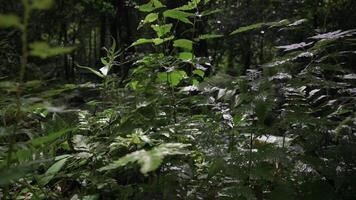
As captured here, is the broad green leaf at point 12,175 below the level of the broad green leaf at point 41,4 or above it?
below

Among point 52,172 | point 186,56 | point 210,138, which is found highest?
point 186,56

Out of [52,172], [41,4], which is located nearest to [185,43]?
[52,172]

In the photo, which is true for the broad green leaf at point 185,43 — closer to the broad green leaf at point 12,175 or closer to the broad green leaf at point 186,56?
the broad green leaf at point 186,56

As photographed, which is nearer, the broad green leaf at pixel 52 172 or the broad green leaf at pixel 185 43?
the broad green leaf at pixel 52 172

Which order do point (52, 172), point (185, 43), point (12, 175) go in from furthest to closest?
point (185, 43) → point (52, 172) → point (12, 175)

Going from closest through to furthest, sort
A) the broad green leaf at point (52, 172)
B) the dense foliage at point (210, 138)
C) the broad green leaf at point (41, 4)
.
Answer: the broad green leaf at point (41, 4)
the dense foliage at point (210, 138)
the broad green leaf at point (52, 172)

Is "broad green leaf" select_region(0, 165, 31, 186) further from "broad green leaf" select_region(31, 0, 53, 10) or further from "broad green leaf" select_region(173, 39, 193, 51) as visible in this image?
"broad green leaf" select_region(173, 39, 193, 51)

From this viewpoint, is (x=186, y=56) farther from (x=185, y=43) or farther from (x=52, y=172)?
(x=52, y=172)

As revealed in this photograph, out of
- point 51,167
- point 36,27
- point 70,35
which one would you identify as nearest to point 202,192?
point 51,167

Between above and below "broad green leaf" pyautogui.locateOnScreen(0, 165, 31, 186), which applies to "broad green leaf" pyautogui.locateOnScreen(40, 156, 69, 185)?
below

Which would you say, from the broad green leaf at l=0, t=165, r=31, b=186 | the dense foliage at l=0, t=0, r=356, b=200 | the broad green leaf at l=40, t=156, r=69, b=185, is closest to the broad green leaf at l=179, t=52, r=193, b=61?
the dense foliage at l=0, t=0, r=356, b=200

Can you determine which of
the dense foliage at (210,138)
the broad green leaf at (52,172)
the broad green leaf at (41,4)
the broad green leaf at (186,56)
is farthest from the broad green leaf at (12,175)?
the broad green leaf at (186,56)

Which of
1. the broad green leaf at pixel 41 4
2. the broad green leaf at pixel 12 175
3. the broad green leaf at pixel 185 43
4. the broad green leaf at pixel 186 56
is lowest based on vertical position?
the broad green leaf at pixel 12 175

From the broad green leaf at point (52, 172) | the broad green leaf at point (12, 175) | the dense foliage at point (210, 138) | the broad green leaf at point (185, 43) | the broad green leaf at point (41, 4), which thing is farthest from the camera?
the broad green leaf at point (185, 43)
